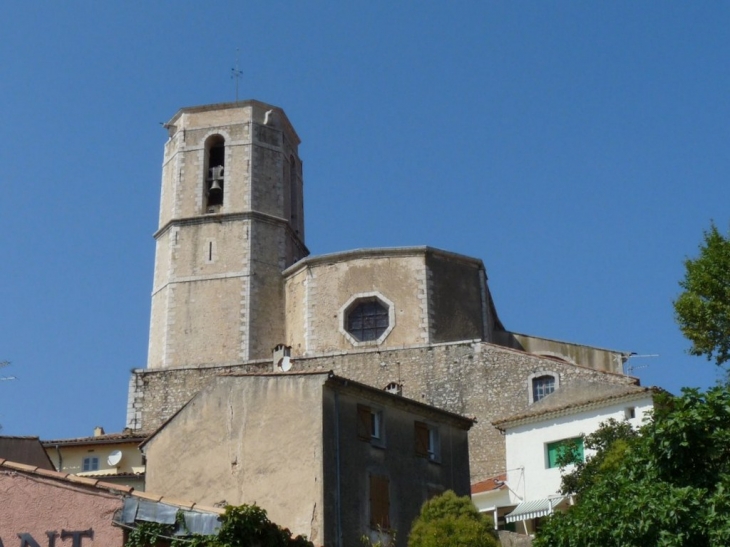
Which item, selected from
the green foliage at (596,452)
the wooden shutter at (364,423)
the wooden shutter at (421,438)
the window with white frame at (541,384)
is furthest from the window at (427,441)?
the window with white frame at (541,384)

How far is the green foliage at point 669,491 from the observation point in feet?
47.9

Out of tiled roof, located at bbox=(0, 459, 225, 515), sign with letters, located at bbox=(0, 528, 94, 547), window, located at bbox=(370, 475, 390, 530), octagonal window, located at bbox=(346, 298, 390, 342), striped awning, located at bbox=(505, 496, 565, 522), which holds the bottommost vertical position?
sign with letters, located at bbox=(0, 528, 94, 547)

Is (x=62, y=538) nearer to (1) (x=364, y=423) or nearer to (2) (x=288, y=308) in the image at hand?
(1) (x=364, y=423)

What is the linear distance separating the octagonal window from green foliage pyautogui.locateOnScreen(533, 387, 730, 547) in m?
25.1

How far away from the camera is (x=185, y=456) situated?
82.2 feet

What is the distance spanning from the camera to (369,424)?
81.2 ft

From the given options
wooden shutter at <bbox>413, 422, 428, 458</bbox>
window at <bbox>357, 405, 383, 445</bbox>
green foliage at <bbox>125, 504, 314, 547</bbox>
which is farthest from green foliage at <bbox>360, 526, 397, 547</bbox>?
green foliage at <bbox>125, 504, 314, 547</bbox>

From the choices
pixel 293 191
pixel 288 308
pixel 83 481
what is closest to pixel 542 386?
pixel 288 308

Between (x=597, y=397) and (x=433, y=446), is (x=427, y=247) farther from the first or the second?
(x=433, y=446)

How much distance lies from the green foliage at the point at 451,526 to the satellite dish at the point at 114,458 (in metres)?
14.0

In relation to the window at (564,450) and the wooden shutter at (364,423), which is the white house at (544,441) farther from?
the wooden shutter at (364,423)

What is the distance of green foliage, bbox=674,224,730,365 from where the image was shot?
26859 mm

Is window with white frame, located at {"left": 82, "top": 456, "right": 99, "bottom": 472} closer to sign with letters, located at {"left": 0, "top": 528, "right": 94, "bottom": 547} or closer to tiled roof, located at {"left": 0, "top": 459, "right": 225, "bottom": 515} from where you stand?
tiled roof, located at {"left": 0, "top": 459, "right": 225, "bottom": 515}

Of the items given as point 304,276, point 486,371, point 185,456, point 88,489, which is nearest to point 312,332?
point 304,276
